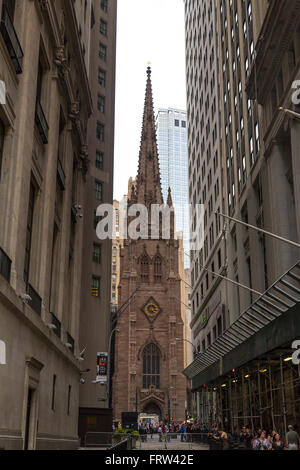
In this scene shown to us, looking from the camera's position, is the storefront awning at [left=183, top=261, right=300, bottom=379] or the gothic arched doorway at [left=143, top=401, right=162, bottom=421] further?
the gothic arched doorway at [left=143, top=401, right=162, bottom=421]

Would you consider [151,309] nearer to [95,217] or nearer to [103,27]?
[95,217]

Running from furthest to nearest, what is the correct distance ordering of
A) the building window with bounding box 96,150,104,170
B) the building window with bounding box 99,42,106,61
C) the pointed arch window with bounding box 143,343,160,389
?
1. the pointed arch window with bounding box 143,343,160,389
2. the building window with bounding box 99,42,106,61
3. the building window with bounding box 96,150,104,170

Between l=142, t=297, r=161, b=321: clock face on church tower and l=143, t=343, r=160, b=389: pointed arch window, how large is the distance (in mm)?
5320

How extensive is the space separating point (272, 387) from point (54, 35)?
62.1ft

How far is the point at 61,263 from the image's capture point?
24969mm

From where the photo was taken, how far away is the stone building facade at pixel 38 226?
15.6m

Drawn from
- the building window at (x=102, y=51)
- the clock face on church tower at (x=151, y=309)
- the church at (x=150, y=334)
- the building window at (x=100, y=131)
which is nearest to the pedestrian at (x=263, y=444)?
the building window at (x=100, y=131)

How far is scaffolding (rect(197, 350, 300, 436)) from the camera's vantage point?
23.7 metres

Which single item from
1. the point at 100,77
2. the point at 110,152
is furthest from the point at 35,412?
the point at 100,77

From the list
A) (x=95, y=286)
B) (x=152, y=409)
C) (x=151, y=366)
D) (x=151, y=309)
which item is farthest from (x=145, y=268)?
(x=95, y=286)

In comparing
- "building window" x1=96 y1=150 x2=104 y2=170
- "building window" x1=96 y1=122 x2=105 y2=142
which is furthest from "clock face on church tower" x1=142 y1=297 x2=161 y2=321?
"building window" x1=96 y1=150 x2=104 y2=170

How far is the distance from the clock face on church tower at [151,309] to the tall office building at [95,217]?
199 ft

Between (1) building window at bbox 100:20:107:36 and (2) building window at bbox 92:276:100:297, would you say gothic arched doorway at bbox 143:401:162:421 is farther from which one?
(1) building window at bbox 100:20:107:36

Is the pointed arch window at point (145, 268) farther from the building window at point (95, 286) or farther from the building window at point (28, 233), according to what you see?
the building window at point (28, 233)
